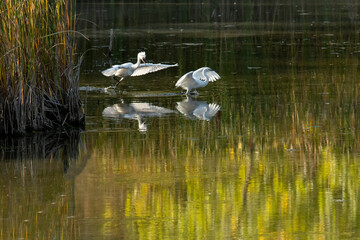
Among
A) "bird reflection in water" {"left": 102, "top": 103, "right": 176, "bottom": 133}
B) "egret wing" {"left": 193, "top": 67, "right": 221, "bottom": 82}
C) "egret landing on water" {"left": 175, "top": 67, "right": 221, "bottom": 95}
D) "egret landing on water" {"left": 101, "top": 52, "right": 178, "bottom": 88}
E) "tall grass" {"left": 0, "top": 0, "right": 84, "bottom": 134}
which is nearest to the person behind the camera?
"tall grass" {"left": 0, "top": 0, "right": 84, "bottom": 134}

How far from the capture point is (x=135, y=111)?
12.6 m

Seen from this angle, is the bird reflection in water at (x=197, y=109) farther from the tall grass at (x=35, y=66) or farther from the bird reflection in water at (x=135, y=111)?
the tall grass at (x=35, y=66)

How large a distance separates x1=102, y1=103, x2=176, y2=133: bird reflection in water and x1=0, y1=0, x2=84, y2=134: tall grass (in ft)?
4.00

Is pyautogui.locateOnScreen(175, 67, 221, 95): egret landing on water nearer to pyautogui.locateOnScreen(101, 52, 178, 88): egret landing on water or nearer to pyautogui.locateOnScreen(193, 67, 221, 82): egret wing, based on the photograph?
pyautogui.locateOnScreen(193, 67, 221, 82): egret wing

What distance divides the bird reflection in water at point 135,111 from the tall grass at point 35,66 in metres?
1.22

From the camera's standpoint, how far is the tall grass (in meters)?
10.1

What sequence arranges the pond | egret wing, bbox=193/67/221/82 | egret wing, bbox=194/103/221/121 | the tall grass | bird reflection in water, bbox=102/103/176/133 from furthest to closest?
egret wing, bbox=193/67/221/82
bird reflection in water, bbox=102/103/176/133
egret wing, bbox=194/103/221/121
the tall grass
the pond

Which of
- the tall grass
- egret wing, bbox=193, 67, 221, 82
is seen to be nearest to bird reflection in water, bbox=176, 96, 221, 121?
egret wing, bbox=193, 67, 221, 82

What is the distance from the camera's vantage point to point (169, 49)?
23.5m

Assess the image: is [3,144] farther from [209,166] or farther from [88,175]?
[209,166]

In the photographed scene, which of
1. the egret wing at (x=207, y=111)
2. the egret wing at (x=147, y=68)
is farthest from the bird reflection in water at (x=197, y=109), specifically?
the egret wing at (x=147, y=68)

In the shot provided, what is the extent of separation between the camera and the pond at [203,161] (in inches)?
258

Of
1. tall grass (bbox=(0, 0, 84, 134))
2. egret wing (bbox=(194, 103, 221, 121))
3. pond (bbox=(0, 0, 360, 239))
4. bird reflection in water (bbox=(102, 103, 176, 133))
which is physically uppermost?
tall grass (bbox=(0, 0, 84, 134))

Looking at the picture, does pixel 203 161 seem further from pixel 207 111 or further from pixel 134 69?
pixel 134 69
